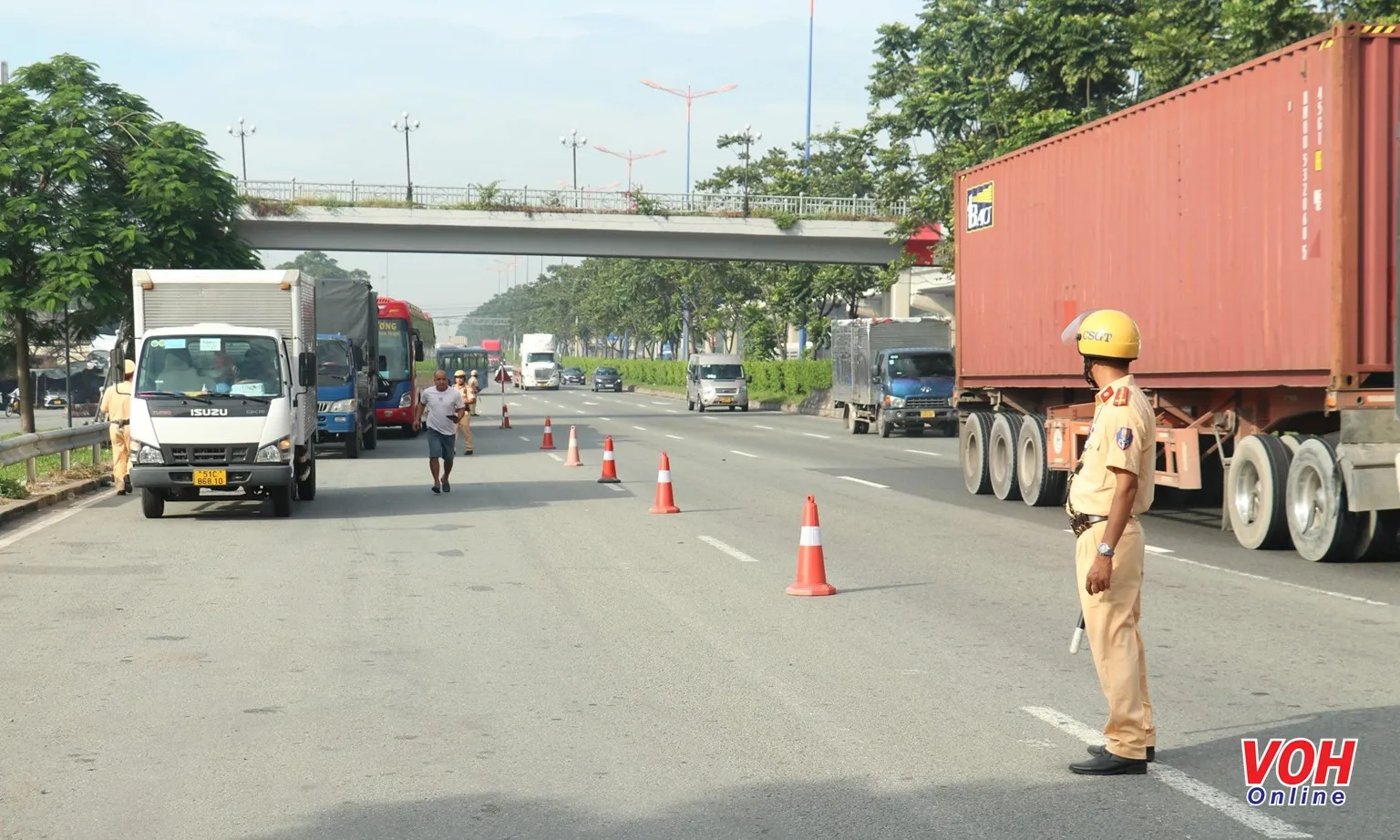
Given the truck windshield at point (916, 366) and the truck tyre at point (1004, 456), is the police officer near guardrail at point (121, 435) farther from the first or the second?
the truck windshield at point (916, 366)

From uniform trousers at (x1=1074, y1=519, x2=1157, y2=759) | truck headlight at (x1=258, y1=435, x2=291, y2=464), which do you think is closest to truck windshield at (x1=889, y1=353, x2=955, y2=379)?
truck headlight at (x1=258, y1=435, x2=291, y2=464)

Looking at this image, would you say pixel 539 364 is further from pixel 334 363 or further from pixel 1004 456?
pixel 1004 456

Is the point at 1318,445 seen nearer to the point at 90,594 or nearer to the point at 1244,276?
the point at 1244,276

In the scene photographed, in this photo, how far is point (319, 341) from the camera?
29359 mm

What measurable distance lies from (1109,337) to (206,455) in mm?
12401

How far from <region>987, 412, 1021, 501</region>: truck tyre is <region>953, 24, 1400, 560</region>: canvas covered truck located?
0.05 meters

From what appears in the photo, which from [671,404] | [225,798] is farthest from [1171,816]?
[671,404]

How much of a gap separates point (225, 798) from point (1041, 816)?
297 centimetres

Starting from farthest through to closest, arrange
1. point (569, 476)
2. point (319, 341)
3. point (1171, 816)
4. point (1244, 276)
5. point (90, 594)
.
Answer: point (319, 341) < point (569, 476) < point (1244, 276) < point (90, 594) < point (1171, 816)

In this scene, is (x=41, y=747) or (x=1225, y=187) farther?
(x=1225, y=187)

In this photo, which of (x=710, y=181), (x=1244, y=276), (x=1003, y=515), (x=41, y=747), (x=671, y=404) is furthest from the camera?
(x=710, y=181)

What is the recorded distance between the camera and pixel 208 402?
16.7 m

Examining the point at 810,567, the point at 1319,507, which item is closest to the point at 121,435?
the point at 810,567

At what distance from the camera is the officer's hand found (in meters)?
5.91
